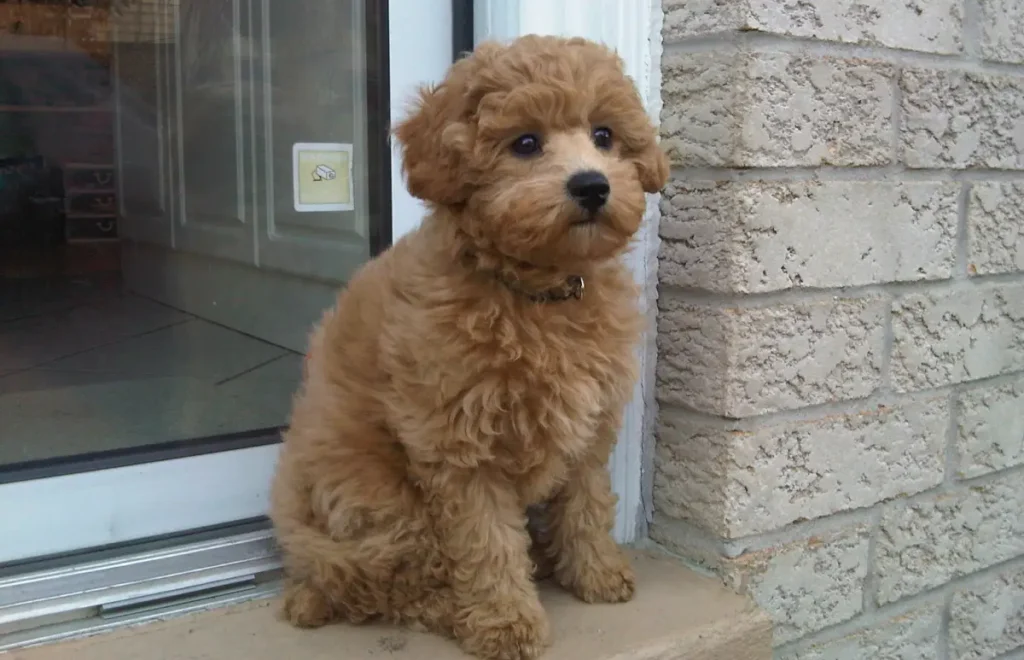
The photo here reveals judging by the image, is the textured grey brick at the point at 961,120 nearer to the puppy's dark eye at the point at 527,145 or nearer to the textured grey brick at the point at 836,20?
the textured grey brick at the point at 836,20

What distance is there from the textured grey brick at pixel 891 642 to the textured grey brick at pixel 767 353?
21.0 inches

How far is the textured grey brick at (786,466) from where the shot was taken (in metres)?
1.78

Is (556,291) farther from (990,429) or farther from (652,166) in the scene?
(990,429)

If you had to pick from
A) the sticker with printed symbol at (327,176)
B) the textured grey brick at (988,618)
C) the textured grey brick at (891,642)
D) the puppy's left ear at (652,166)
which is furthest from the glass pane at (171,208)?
the textured grey brick at (988,618)

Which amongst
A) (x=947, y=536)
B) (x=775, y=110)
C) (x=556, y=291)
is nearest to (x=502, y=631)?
(x=556, y=291)

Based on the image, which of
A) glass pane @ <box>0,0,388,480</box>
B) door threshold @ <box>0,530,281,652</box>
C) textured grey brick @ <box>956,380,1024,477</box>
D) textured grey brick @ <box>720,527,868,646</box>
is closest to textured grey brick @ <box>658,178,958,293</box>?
textured grey brick @ <box>956,380,1024,477</box>

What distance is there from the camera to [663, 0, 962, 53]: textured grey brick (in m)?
1.68

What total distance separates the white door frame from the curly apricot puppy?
299mm

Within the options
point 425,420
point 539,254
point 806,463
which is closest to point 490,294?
point 539,254

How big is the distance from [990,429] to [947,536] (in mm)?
275

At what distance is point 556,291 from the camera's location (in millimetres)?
1508

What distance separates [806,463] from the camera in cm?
185

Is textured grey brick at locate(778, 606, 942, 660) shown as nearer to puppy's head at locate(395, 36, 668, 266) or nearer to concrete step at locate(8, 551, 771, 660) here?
concrete step at locate(8, 551, 771, 660)

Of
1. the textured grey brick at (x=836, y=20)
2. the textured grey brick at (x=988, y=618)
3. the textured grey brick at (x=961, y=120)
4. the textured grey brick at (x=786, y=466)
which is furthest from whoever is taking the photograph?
the textured grey brick at (x=988, y=618)
